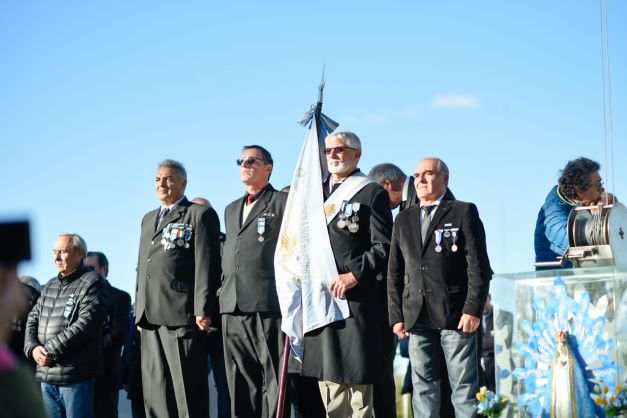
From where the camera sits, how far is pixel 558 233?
822 cm

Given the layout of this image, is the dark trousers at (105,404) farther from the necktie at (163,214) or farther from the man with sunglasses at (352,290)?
the man with sunglasses at (352,290)

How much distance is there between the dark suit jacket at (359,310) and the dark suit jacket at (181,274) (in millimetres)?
1372

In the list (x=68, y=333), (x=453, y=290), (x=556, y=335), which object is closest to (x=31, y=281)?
(x=68, y=333)

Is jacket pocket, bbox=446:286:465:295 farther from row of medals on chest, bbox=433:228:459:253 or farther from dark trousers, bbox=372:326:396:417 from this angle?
dark trousers, bbox=372:326:396:417

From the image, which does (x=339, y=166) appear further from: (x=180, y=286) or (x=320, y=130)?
(x=180, y=286)

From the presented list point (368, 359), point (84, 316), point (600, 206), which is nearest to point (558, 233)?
point (600, 206)

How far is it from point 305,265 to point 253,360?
101 centimetres

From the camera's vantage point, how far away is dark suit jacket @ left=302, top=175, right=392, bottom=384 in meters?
7.59

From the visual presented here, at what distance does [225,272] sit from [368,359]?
1682 mm

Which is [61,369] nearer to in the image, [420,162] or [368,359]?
[368,359]

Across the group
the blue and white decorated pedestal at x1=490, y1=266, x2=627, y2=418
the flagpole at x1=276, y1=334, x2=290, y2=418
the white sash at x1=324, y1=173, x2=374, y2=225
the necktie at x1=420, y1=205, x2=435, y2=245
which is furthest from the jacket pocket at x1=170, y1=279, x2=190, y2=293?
the blue and white decorated pedestal at x1=490, y1=266, x2=627, y2=418

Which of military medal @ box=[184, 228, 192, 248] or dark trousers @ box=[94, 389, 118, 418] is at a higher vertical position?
military medal @ box=[184, 228, 192, 248]

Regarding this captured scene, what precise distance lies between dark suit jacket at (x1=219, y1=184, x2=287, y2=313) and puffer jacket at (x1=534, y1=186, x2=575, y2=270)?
2.13 m

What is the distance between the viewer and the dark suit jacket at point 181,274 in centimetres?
882
